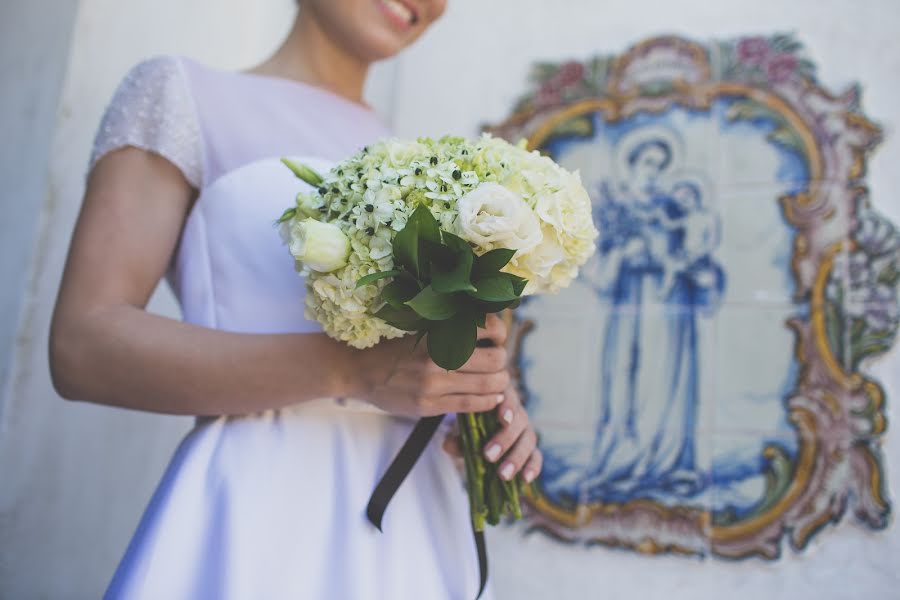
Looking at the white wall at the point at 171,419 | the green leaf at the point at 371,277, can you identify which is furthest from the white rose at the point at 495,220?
the white wall at the point at 171,419

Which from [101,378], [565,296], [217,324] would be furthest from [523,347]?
[101,378]

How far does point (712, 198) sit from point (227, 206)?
1464mm

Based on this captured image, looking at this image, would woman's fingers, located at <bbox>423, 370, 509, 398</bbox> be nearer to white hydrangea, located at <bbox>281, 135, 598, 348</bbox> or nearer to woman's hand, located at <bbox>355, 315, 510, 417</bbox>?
woman's hand, located at <bbox>355, 315, 510, 417</bbox>

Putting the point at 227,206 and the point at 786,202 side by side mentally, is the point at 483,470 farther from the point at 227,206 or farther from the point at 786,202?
the point at 786,202

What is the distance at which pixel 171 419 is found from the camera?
234 centimetres

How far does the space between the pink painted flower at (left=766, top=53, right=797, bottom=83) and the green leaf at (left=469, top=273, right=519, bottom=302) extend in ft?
5.44

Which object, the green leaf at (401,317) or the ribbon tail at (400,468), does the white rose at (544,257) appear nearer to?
the green leaf at (401,317)

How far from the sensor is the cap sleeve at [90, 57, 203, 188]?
123 cm

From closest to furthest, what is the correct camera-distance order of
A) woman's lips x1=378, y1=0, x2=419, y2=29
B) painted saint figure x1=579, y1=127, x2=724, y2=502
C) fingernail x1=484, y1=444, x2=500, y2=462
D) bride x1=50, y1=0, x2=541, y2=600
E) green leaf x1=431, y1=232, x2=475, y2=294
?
green leaf x1=431, y1=232, x2=475, y2=294, bride x1=50, y1=0, x2=541, y2=600, fingernail x1=484, y1=444, x2=500, y2=462, woman's lips x1=378, y1=0, x2=419, y2=29, painted saint figure x1=579, y1=127, x2=724, y2=502

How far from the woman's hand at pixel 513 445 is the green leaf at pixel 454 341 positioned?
323 mm

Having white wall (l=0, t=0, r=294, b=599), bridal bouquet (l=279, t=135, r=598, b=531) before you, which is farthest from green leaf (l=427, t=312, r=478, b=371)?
white wall (l=0, t=0, r=294, b=599)

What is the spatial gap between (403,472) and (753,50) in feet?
5.79

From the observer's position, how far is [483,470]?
123 cm

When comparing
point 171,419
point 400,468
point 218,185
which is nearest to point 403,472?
point 400,468
